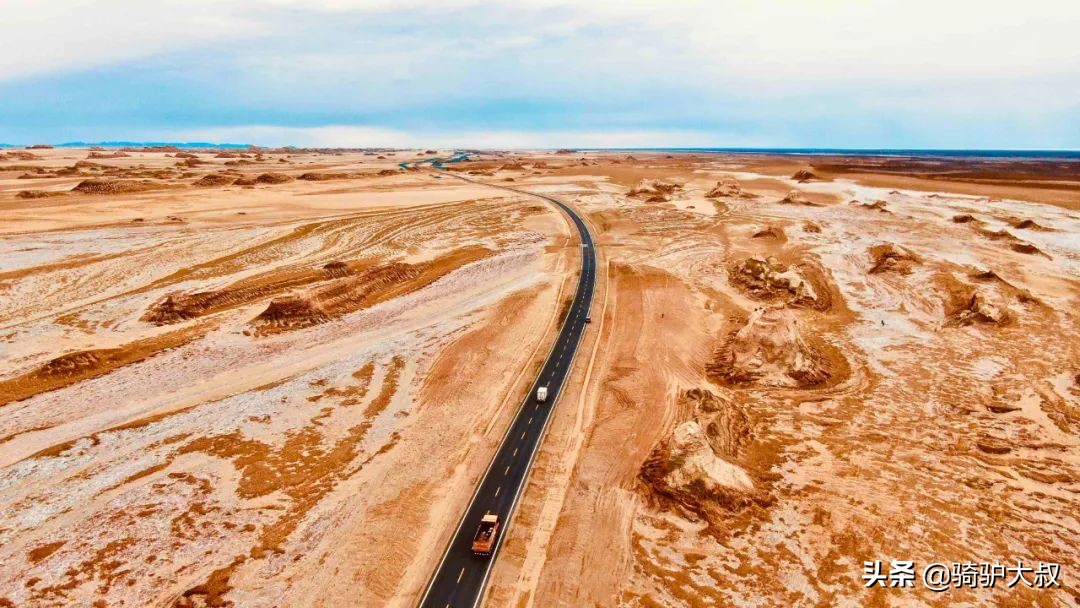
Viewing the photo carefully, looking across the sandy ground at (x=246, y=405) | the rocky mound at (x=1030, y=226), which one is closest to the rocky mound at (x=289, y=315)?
the sandy ground at (x=246, y=405)

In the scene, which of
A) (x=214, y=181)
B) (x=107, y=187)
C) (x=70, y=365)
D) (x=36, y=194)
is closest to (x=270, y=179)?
(x=214, y=181)

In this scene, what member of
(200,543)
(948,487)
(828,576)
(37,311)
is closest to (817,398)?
(948,487)

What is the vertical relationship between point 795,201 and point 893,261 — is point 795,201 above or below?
above

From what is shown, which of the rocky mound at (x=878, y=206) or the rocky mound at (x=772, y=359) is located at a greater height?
the rocky mound at (x=878, y=206)

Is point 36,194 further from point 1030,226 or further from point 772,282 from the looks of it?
point 1030,226

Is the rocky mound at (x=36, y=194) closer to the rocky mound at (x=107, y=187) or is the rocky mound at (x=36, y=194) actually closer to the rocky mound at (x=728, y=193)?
the rocky mound at (x=107, y=187)

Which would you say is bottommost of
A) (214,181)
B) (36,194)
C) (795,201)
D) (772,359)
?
(772,359)
